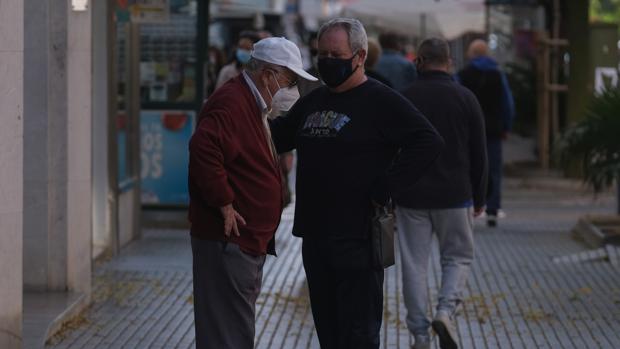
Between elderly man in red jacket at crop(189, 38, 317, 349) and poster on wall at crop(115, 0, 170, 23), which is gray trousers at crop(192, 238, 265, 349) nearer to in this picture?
elderly man in red jacket at crop(189, 38, 317, 349)

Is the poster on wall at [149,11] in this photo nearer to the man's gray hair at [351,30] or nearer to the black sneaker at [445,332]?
the black sneaker at [445,332]

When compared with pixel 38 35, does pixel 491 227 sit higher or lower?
lower

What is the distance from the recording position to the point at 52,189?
8.91m

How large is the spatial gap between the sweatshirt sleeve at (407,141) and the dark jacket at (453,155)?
1629mm

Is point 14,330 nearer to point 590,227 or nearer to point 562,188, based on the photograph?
point 590,227

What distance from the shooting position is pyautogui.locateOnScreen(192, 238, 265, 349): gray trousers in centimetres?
583

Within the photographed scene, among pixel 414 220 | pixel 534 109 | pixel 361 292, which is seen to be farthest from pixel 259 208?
pixel 534 109

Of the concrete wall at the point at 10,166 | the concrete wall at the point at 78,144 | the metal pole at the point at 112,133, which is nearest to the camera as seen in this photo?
the concrete wall at the point at 10,166

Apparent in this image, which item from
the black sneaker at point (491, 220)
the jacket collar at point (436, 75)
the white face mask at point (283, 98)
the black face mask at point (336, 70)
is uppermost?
the black face mask at point (336, 70)

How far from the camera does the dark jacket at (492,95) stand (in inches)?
557

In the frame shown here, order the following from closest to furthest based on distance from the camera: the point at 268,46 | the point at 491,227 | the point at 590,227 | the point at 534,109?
the point at 268,46 → the point at 590,227 → the point at 491,227 → the point at 534,109

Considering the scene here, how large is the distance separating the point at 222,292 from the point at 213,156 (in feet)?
1.95

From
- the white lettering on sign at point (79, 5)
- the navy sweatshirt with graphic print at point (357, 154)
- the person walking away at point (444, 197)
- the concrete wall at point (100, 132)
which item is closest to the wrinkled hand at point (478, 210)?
the person walking away at point (444, 197)

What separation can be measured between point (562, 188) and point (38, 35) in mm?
11326
